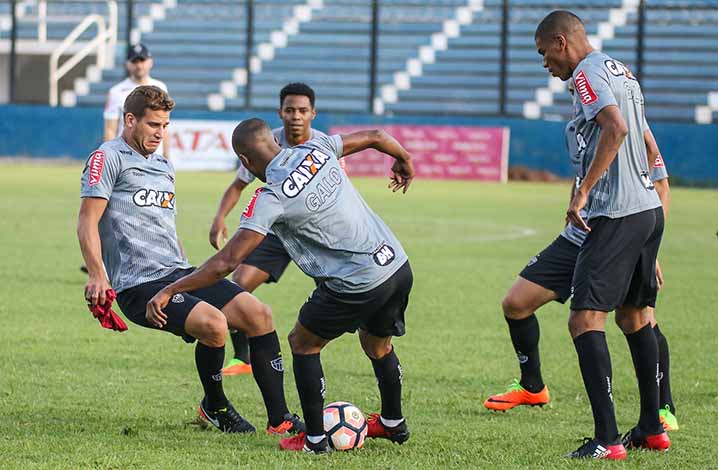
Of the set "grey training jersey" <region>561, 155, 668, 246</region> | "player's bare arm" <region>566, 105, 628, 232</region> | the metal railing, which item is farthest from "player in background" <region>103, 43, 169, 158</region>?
the metal railing

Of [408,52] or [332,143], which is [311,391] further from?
[408,52]

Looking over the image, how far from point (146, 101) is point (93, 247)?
792 millimetres

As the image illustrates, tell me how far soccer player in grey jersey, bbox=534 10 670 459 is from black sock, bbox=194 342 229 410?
5.64 ft

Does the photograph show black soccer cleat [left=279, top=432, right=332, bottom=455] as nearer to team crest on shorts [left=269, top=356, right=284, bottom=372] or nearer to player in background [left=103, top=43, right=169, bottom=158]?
team crest on shorts [left=269, top=356, right=284, bottom=372]

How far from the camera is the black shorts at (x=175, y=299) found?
6031 mm

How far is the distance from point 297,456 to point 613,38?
102ft

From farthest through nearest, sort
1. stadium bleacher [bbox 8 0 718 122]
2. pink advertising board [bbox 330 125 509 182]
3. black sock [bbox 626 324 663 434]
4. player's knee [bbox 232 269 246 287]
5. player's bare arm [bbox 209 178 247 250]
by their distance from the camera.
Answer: stadium bleacher [bbox 8 0 718 122] → pink advertising board [bbox 330 125 509 182] → player's knee [bbox 232 269 246 287] → player's bare arm [bbox 209 178 247 250] → black sock [bbox 626 324 663 434]

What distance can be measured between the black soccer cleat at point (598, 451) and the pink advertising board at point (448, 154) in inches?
968

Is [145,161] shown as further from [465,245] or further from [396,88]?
[396,88]

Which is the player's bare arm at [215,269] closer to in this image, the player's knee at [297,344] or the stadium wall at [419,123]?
the player's knee at [297,344]

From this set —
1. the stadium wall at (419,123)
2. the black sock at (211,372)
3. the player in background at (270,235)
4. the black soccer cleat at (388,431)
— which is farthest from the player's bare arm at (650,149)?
the stadium wall at (419,123)

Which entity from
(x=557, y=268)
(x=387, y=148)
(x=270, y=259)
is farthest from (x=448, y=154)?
(x=387, y=148)

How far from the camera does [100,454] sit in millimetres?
5531

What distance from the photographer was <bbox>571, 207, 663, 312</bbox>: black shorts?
5746 mm
